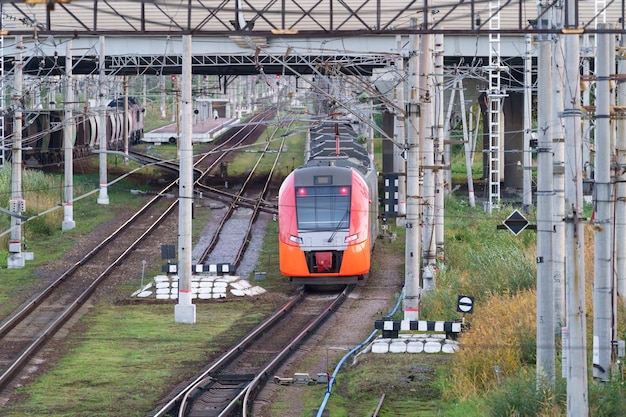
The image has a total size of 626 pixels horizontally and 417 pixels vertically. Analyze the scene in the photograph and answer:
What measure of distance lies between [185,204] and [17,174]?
25.9 ft

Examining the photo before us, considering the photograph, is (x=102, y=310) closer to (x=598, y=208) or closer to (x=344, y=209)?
(x=344, y=209)

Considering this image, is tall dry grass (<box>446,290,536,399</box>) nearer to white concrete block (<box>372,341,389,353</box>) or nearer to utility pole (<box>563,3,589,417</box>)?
white concrete block (<box>372,341,389,353</box>)

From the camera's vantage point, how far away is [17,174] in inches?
1230

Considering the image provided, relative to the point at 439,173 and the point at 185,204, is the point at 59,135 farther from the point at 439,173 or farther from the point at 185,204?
the point at 185,204

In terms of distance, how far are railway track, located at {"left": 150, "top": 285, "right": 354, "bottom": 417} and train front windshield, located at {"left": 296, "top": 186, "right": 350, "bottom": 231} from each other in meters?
1.69

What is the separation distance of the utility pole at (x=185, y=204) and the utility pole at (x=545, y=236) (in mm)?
10409

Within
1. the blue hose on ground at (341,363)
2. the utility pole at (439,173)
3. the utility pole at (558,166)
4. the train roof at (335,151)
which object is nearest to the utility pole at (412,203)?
the blue hose on ground at (341,363)

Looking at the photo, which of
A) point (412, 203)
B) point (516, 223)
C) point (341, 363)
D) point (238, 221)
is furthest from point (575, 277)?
point (238, 221)

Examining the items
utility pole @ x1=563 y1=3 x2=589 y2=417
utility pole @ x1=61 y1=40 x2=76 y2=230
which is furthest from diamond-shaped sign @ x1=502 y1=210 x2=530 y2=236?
utility pole @ x1=61 y1=40 x2=76 y2=230

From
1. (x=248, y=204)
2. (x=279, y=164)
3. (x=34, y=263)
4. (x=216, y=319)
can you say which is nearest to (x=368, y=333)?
(x=216, y=319)

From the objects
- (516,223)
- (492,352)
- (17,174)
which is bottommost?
(492,352)

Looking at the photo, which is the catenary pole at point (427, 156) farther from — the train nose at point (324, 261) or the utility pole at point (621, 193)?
the utility pole at point (621, 193)

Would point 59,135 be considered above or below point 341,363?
above

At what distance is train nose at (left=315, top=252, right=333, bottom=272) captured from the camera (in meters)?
28.7
